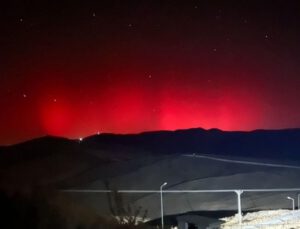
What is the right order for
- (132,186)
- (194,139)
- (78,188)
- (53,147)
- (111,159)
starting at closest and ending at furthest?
(78,188)
(132,186)
(111,159)
(53,147)
(194,139)

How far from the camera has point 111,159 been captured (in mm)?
48469

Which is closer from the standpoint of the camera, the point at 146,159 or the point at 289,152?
the point at 146,159

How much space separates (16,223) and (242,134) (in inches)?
2422

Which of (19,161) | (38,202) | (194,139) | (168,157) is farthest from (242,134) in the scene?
(38,202)

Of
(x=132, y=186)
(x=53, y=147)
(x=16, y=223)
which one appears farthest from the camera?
(x=53, y=147)

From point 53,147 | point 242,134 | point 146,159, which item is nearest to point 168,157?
point 146,159

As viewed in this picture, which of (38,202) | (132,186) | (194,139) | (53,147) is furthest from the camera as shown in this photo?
(194,139)

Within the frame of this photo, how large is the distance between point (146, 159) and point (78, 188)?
59.2 feet

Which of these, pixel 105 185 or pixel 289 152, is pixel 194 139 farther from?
pixel 105 185

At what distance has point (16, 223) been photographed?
9.50 m

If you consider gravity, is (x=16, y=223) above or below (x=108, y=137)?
below

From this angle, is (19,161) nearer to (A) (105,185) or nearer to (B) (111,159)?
(B) (111,159)

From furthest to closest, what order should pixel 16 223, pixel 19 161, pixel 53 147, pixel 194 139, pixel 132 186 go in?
1. pixel 194 139
2. pixel 53 147
3. pixel 19 161
4. pixel 132 186
5. pixel 16 223

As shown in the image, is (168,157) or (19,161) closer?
(19,161)
